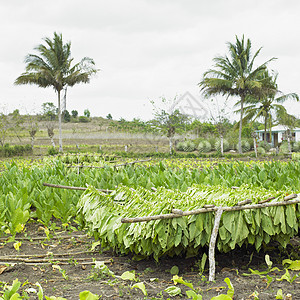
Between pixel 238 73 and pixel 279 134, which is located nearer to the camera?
pixel 238 73

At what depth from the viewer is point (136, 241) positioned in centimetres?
285

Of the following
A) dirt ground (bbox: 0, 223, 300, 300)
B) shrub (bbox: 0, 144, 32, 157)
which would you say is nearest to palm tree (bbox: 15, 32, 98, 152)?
shrub (bbox: 0, 144, 32, 157)

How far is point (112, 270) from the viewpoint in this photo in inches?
118

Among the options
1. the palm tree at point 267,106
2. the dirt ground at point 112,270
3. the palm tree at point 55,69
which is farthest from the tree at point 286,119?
the dirt ground at point 112,270

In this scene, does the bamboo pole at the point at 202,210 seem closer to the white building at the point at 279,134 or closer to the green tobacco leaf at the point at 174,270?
the green tobacco leaf at the point at 174,270

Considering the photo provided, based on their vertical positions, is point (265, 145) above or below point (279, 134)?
below

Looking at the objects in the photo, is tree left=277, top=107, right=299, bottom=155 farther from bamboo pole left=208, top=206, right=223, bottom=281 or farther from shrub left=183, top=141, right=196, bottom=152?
bamboo pole left=208, top=206, right=223, bottom=281

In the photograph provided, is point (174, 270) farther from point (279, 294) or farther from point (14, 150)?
point (14, 150)

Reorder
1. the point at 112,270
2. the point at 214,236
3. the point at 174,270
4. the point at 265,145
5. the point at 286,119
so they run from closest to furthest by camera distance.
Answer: the point at 214,236 < the point at 174,270 < the point at 112,270 < the point at 286,119 < the point at 265,145

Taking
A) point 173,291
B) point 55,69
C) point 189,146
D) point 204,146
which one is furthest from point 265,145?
point 173,291

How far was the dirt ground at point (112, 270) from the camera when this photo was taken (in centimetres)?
243

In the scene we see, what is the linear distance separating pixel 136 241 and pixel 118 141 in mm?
34771

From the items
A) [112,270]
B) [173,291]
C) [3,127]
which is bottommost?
[112,270]

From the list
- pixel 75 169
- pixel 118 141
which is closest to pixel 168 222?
pixel 75 169
